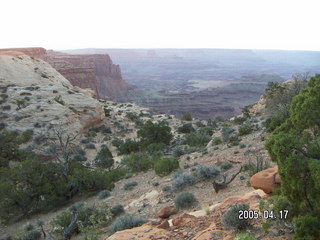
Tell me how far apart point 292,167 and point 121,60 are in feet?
631

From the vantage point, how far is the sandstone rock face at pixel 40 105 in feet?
71.5

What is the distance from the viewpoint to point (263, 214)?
491cm

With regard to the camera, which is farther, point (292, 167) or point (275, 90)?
point (275, 90)

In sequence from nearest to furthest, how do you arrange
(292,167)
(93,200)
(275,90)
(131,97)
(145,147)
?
(292,167) → (93,200) → (145,147) → (275,90) → (131,97)

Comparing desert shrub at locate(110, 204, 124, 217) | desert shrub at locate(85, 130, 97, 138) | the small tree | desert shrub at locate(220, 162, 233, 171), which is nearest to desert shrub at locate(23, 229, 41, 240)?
desert shrub at locate(110, 204, 124, 217)

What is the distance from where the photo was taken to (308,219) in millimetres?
3740

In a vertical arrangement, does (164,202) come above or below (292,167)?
below

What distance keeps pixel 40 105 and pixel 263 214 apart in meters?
22.2

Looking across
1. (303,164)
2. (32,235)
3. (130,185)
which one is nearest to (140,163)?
(130,185)

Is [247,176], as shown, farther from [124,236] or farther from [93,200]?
[93,200]

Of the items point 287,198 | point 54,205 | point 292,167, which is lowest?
point 54,205

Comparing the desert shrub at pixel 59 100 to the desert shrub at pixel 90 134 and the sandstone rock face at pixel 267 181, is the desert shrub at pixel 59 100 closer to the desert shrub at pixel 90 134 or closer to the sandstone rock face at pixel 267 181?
the desert shrub at pixel 90 134

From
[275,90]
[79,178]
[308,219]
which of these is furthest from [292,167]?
[275,90]

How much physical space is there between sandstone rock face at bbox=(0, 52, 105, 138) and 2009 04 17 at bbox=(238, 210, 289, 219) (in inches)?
700
